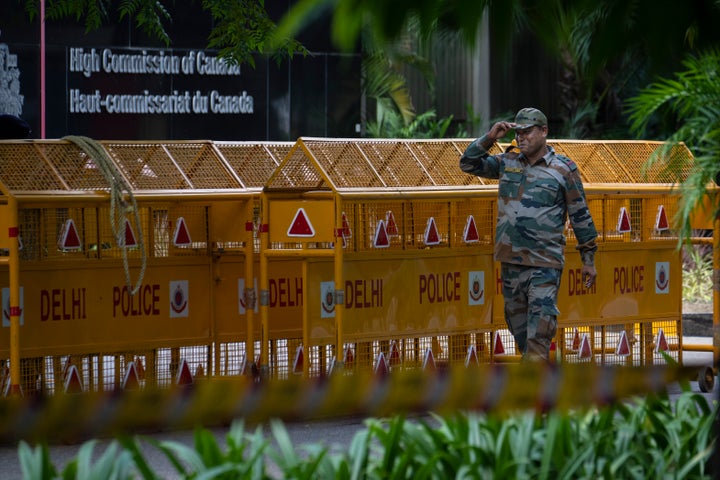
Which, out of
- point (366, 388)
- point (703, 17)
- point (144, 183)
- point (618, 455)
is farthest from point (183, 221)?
point (703, 17)

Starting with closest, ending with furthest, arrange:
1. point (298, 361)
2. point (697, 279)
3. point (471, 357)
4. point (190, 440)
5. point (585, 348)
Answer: point (190, 440), point (298, 361), point (471, 357), point (585, 348), point (697, 279)

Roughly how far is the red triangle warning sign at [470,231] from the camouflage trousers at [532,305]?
1075mm

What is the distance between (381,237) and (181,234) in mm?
1465

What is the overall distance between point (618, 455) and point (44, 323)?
4785 mm

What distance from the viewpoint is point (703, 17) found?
2867 mm

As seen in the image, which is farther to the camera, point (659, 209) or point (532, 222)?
point (659, 209)

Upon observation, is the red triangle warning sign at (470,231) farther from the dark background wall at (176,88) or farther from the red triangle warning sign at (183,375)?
the dark background wall at (176,88)

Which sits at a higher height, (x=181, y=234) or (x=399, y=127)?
(x=399, y=127)

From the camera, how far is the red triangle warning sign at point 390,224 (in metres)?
10.0

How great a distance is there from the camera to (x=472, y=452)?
211 inches

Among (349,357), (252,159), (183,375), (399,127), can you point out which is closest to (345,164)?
(252,159)

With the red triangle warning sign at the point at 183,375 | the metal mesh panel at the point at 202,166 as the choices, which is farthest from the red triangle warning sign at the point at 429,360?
the metal mesh panel at the point at 202,166

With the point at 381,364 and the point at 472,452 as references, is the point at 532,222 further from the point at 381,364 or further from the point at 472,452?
the point at 472,452

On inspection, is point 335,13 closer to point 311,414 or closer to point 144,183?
point 311,414
